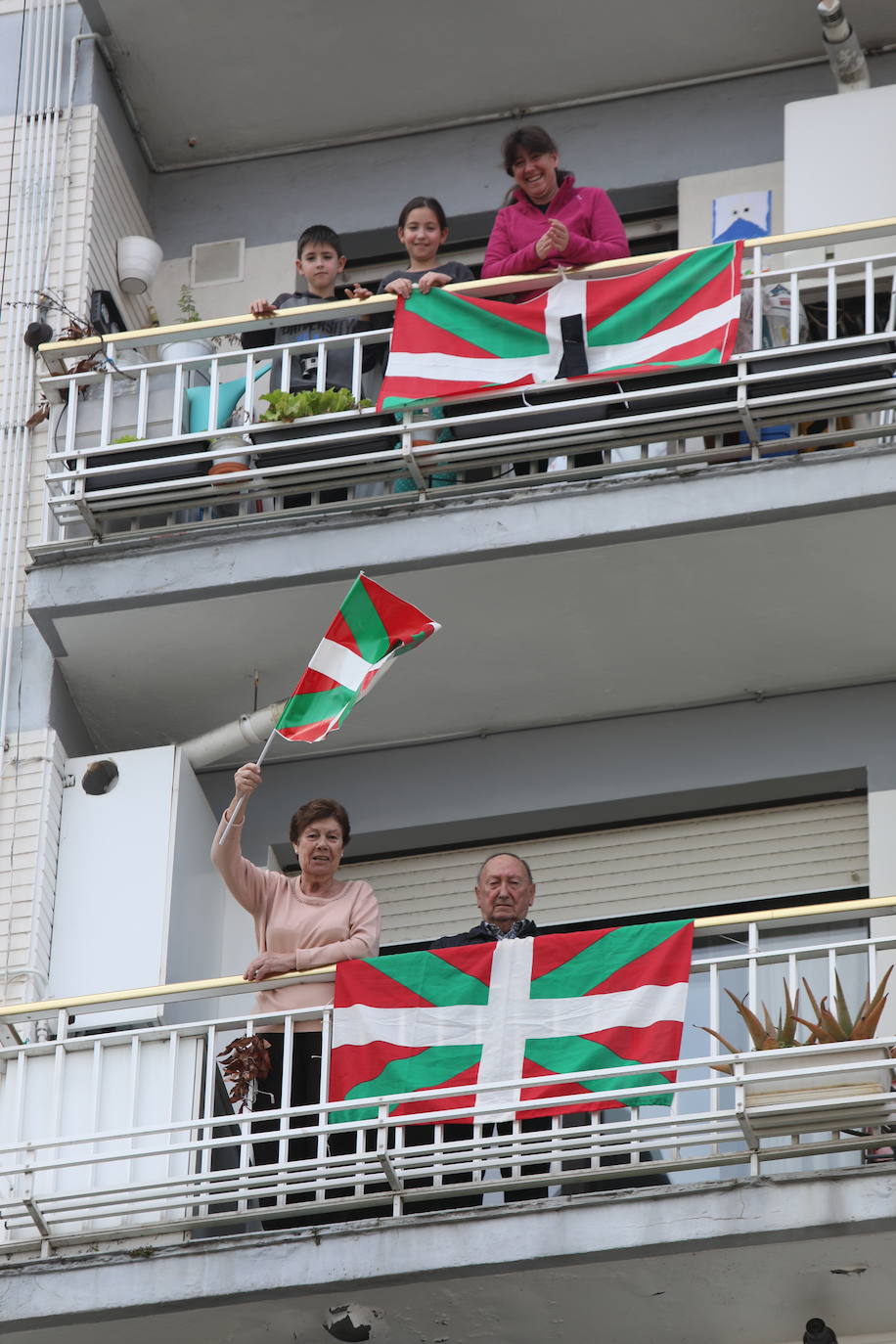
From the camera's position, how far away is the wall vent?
1366 cm

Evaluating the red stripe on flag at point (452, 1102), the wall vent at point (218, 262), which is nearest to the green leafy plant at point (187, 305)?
the wall vent at point (218, 262)

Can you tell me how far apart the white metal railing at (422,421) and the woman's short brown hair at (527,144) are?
0.80 m

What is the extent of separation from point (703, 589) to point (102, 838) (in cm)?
293

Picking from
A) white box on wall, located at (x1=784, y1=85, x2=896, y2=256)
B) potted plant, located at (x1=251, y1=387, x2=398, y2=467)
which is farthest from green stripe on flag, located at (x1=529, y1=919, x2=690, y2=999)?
white box on wall, located at (x1=784, y1=85, x2=896, y2=256)

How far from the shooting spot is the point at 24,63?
13.2m

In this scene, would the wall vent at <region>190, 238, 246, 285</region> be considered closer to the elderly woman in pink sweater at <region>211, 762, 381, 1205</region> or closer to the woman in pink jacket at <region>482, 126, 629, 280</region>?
the woman in pink jacket at <region>482, 126, 629, 280</region>

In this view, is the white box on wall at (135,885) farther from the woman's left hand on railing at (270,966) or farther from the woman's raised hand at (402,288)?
the woman's raised hand at (402,288)

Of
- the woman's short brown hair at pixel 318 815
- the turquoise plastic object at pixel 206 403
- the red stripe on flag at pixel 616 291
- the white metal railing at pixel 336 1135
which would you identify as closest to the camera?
the white metal railing at pixel 336 1135

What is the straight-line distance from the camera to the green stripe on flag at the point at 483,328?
36.5 ft

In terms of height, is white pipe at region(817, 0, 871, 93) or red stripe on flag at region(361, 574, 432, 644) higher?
white pipe at region(817, 0, 871, 93)

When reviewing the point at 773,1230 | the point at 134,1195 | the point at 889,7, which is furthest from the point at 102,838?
the point at 889,7

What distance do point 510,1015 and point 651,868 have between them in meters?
2.63

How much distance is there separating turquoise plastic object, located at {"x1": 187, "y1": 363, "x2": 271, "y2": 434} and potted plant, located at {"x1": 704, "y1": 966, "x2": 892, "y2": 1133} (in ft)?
14.0

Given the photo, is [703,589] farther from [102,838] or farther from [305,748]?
[102,838]
